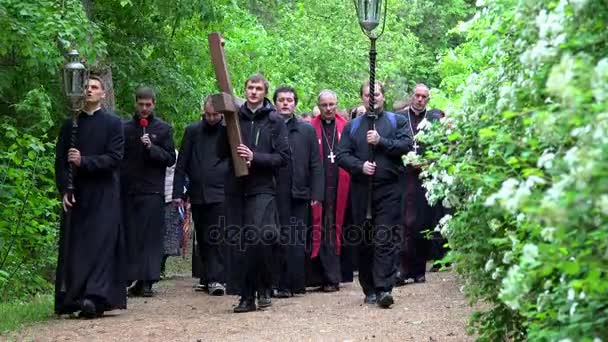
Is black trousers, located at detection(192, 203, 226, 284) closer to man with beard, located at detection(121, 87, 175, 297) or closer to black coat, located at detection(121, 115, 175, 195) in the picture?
man with beard, located at detection(121, 87, 175, 297)

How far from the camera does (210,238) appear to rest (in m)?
16.2

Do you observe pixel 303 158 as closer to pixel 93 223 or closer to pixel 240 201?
pixel 240 201

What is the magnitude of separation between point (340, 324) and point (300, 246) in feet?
13.5

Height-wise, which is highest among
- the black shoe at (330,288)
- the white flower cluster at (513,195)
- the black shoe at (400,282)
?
the white flower cluster at (513,195)

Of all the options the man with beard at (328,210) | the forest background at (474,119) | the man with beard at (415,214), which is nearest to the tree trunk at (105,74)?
the forest background at (474,119)

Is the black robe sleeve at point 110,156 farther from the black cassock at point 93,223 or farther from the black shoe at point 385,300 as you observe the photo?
the black shoe at point 385,300

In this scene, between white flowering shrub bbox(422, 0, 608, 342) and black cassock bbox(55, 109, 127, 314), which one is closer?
white flowering shrub bbox(422, 0, 608, 342)

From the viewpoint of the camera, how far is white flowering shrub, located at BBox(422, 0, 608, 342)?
423 cm

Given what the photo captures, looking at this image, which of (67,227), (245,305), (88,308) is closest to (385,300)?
(245,305)

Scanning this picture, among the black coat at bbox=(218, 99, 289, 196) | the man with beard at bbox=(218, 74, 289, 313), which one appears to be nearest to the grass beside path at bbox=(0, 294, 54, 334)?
the man with beard at bbox=(218, 74, 289, 313)

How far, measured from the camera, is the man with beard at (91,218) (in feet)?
40.9

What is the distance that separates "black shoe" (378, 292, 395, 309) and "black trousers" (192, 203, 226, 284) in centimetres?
335

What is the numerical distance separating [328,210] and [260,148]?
4.20 meters

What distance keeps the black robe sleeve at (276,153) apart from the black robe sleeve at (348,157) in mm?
849
